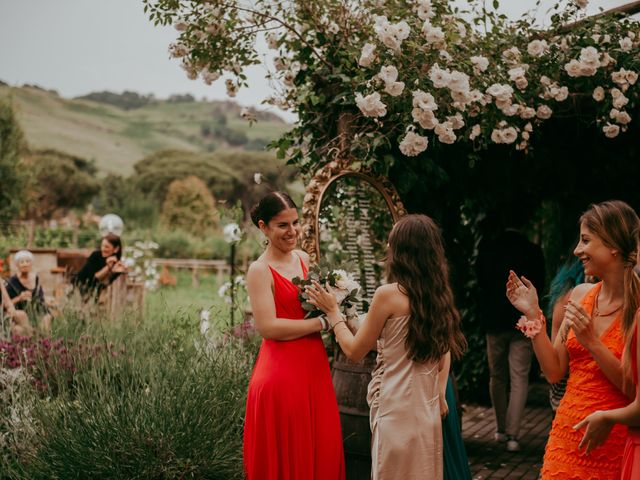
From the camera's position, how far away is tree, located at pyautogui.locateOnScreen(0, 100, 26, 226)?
45.3 metres

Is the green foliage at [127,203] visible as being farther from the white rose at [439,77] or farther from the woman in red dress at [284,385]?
the woman in red dress at [284,385]

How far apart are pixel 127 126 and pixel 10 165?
1769 inches

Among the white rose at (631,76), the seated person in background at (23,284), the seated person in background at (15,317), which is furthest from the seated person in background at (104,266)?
the white rose at (631,76)

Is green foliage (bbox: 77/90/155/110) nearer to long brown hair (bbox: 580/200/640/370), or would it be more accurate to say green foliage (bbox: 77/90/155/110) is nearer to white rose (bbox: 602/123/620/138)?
white rose (bbox: 602/123/620/138)

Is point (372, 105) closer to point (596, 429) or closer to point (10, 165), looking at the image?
point (596, 429)

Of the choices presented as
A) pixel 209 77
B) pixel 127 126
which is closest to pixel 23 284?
pixel 209 77

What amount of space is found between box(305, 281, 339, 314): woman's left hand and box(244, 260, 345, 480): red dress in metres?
0.15

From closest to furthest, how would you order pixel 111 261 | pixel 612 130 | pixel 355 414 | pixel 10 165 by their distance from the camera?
pixel 355 414
pixel 612 130
pixel 111 261
pixel 10 165

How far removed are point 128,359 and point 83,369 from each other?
286 millimetres

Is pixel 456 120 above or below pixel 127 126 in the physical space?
below

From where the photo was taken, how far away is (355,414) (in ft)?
15.0

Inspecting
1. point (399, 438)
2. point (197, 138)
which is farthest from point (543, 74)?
point (197, 138)

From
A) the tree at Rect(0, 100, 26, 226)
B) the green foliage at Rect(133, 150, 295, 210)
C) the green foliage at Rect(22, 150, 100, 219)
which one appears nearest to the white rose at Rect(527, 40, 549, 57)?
the tree at Rect(0, 100, 26, 226)

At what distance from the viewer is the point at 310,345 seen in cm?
380
